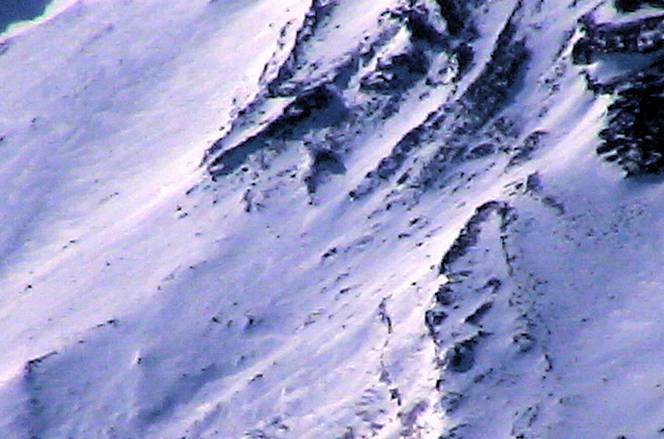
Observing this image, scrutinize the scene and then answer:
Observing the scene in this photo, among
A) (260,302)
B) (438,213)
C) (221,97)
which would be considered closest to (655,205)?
(438,213)

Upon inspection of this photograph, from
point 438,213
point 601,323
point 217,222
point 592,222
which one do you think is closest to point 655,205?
point 592,222

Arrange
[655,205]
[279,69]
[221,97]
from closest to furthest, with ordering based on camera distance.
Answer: [655,205] < [279,69] < [221,97]

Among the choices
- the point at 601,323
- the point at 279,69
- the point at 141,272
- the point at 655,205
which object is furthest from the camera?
the point at 279,69

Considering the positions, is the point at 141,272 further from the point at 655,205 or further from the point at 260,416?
the point at 655,205

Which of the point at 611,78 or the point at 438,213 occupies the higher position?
the point at 611,78

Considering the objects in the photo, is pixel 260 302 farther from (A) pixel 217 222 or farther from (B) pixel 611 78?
(B) pixel 611 78

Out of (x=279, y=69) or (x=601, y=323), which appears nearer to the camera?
(x=601, y=323)
